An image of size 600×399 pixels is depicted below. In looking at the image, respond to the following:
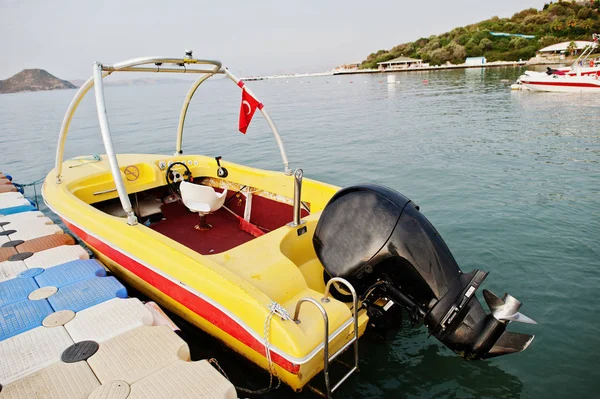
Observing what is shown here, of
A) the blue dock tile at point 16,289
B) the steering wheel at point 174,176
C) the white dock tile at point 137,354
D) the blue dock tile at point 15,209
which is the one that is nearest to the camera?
the white dock tile at point 137,354

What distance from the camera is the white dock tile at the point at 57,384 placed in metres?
2.23

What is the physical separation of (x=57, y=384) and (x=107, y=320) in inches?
26.5

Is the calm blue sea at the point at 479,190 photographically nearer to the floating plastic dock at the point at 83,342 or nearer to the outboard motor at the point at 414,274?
the outboard motor at the point at 414,274

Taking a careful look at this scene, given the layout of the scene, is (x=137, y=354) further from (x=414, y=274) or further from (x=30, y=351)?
(x=414, y=274)

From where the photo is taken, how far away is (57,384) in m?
2.31

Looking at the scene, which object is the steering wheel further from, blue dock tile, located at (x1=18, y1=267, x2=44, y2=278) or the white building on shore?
the white building on shore

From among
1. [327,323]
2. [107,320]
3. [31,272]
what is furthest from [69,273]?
[327,323]

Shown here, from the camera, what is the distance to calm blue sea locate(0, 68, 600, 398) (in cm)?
314

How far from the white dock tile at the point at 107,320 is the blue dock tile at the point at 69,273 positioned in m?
0.69

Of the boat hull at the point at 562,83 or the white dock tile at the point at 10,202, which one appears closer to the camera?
the white dock tile at the point at 10,202

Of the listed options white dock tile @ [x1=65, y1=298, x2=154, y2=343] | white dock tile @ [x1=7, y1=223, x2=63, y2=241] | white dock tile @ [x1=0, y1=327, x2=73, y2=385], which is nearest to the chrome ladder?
white dock tile @ [x1=65, y1=298, x2=154, y2=343]

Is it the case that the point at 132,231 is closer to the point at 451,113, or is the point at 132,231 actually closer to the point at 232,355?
the point at 232,355

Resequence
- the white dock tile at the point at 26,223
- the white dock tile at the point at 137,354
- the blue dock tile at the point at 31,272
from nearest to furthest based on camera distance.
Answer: the white dock tile at the point at 137,354
the blue dock tile at the point at 31,272
the white dock tile at the point at 26,223

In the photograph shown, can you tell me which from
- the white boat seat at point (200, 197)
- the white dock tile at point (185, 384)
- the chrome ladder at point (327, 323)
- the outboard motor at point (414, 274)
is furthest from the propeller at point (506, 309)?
the white boat seat at point (200, 197)
